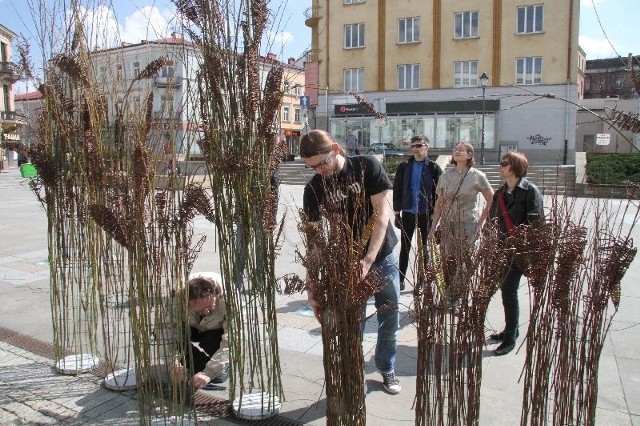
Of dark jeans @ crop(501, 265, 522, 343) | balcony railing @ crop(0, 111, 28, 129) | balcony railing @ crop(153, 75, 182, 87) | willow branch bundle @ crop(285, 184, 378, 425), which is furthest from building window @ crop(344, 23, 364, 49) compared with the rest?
willow branch bundle @ crop(285, 184, 378, 425)

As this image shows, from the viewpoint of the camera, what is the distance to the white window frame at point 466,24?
90.8ft

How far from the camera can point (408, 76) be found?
29.3 metres

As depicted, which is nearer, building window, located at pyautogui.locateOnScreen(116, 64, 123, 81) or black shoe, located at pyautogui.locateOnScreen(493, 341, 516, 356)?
building window, located at pyautogui.locateOnScreen(116, 64, 123, 81)

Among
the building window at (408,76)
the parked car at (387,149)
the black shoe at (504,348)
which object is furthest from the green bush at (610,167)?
the building window at (408,76)

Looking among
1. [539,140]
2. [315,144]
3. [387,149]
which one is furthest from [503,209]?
[539,140]

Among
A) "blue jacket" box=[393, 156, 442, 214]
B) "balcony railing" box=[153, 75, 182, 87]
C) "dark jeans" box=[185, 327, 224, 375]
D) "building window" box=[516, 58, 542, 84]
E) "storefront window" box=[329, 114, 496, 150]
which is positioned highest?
"building window" box=[516, 58, 542, 84]

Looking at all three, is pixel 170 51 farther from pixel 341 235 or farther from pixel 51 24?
pixel 341 235

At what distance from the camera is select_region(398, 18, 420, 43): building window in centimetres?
2884

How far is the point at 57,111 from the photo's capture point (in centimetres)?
314

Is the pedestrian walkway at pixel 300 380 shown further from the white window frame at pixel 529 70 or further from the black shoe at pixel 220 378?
the white window frame at pixel 529 70

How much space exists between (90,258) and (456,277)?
7.65ft

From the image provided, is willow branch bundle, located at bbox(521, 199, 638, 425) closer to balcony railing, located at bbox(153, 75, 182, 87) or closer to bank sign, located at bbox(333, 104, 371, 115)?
balcony railing, located at bbox(153, 75, 182, 87)

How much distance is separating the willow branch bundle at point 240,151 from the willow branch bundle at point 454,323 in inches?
34.9

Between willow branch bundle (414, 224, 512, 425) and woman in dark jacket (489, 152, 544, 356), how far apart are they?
184 cm
